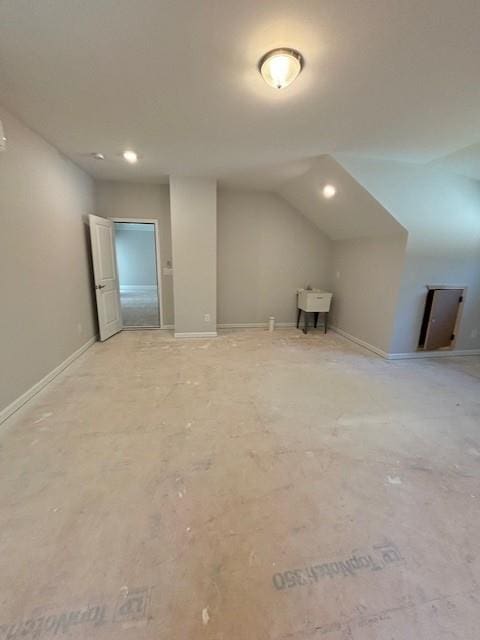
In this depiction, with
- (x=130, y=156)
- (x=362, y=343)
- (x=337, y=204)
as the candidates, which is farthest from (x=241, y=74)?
(x=362, y=343)

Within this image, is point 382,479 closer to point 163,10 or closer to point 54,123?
point 163,10

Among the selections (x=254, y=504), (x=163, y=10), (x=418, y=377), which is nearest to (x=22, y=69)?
(x=163, y=10)

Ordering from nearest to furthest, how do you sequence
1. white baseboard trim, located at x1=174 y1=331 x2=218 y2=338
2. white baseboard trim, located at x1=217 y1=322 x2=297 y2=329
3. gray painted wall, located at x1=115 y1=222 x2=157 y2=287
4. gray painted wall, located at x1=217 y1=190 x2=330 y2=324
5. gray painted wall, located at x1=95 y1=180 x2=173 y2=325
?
1. gray painted wall, located at x1=95 y1=180 x2=173 y2=325
2. white baseboard trim, located at x1=174 y1=331 x2=218 y2=338
3. gray painted wall, located at x1=217 y1=190 x2=330 y2=324
4. white baseboard trim, located at x1=217 y1=322 x2=297 y2=329
5. gray painted wall, located at x1=115 y1=222 x2=157 y2=287

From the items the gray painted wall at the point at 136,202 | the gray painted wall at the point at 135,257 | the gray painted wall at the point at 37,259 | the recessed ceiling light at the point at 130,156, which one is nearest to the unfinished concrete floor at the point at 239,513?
the gray painted wall at the point at 37,259

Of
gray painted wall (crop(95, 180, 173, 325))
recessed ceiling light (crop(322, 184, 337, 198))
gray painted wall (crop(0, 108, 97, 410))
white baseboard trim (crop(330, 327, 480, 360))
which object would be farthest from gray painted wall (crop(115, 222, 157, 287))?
white baseboard trim (crop(330, 327, 480, 360))

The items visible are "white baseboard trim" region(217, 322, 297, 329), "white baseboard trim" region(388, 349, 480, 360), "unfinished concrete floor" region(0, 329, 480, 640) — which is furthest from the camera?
"white baseboard trim" region(217, 322, 297, 329)

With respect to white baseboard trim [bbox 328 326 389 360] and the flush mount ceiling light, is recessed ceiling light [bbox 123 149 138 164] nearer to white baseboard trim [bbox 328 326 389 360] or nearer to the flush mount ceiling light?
the flush mount ceiling light

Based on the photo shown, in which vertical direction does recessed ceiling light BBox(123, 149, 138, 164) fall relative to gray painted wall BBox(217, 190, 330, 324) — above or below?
above

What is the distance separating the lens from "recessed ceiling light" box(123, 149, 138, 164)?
120 inches

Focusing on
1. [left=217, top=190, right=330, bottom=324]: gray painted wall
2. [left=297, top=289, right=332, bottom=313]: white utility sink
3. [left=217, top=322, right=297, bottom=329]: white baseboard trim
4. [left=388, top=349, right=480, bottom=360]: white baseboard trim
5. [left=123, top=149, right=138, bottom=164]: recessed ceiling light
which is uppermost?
[left=123, top=149, right=138, bottom=164]: recessed ceiling light

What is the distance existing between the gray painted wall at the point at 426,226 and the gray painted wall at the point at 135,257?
8011 millimetres

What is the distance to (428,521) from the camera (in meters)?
1.44

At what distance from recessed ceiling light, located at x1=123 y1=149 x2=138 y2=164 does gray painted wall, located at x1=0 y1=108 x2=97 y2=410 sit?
73 cm

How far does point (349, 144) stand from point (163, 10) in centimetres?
211
